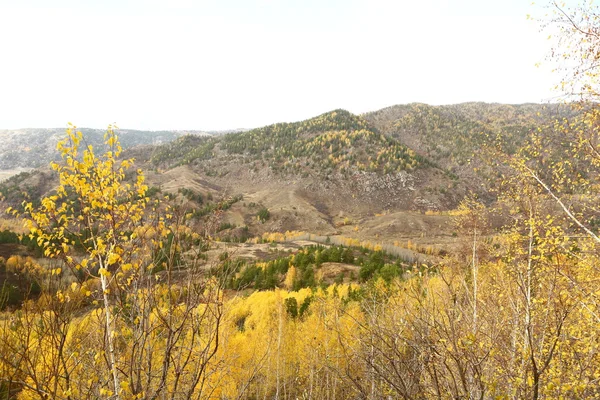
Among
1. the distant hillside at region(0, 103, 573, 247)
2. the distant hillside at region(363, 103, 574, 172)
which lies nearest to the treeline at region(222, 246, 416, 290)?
the distant hillside at region(0, 103, 573, 247)

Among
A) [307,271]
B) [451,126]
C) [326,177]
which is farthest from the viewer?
[451,126]

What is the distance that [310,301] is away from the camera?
2380 cm

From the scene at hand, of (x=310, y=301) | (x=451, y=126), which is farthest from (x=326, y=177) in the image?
(x=451, y=126)

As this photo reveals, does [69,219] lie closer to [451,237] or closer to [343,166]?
[451,237]

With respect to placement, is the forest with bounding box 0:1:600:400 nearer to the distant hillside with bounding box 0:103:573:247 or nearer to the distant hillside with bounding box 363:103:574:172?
the distant hillside with bounding box 0:103:573:247

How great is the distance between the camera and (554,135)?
7.28 m

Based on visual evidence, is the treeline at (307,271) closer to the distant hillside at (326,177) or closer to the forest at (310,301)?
the forest at (310,301)

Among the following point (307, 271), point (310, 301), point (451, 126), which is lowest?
point (307, 271)

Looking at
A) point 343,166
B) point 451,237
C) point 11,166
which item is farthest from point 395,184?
point 11,166

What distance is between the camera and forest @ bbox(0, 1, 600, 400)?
12.5 ft

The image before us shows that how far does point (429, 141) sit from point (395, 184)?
4986 cm

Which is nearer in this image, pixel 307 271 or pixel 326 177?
pixel 307 271

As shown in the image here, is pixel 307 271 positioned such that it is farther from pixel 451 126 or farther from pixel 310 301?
pixel 451 126

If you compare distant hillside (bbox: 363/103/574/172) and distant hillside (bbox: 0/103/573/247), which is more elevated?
distant hillside (bbox: 363/103/574/172)
